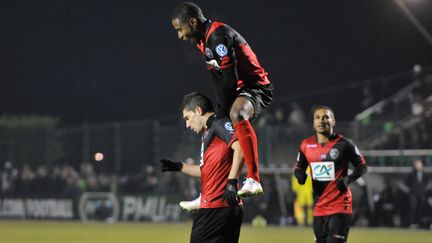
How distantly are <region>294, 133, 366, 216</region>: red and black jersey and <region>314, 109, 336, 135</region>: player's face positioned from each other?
0.54ft

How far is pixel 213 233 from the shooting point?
7949 mm

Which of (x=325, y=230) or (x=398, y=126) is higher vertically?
(x=398, y=126)

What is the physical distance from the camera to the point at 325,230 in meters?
11.7

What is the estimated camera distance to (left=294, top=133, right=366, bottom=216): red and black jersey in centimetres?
1184

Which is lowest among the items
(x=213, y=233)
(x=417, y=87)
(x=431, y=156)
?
(x=213, y=233)

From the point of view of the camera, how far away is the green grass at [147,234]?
64.0ft

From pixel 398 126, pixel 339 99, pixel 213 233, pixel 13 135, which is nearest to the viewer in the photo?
pixel 213 233

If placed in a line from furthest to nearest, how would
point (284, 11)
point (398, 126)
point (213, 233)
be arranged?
point (284, 11), point (398, 126), point (213, 233)

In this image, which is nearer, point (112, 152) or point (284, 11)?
point (112, 152)

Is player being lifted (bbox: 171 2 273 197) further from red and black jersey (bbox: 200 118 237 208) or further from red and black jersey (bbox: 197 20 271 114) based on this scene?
red and black jersey (bbox: 200 118 237 208)

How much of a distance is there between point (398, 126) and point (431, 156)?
1.87m

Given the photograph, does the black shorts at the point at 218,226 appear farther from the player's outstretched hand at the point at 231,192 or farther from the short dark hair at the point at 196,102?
the short dark hair at the point at 196,102

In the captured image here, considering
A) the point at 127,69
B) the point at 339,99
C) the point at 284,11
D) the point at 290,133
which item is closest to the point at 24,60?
the point at 127,69

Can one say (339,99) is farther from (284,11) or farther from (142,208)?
(142,208)
